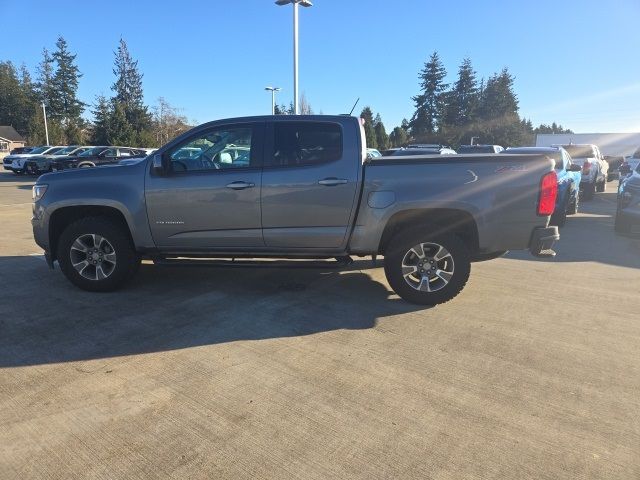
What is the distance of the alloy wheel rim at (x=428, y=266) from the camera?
4.85 m

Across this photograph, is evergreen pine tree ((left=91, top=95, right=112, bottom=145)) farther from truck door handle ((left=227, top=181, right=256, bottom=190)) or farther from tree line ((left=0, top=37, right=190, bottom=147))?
truck door handle ((left=227, top=181, right=256, bottom=190))

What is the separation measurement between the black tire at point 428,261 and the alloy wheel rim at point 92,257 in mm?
3127

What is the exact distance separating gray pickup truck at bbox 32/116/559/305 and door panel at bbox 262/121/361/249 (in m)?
0.01

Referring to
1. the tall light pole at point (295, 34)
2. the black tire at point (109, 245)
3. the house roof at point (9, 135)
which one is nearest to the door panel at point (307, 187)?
the black tire at point (109, 245)

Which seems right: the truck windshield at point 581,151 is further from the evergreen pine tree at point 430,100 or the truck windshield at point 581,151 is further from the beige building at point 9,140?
A: the beige building at point 9,140

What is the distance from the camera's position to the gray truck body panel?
4.67 metres

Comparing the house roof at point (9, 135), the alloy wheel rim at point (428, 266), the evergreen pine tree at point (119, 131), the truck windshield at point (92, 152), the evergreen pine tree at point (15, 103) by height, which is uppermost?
the evergreen pine tree at point (15, 103)

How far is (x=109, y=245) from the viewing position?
5.21 m

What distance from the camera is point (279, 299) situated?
5.08 m

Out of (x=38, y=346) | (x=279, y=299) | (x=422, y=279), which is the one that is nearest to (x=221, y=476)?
(x=38, y=346)

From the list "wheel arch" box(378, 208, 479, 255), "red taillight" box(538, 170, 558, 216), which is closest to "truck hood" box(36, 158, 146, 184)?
"wheel arch" box(378, 208, 479, 255)

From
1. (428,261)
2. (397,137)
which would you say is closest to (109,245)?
(428,261)

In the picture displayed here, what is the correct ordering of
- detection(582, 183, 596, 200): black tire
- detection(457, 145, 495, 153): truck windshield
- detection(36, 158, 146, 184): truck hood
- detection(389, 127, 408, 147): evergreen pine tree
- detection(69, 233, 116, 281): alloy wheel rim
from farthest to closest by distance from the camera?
detection(389, 127, 408, 147): evergreen pine tree
detection(457, 145, 495, 153): truck windshield
detection(582, 183, 596, 200): black tire
detection(69, 233, 116, 281): alloy wheel rim
detection(36, 158, 146, 184): truck hood

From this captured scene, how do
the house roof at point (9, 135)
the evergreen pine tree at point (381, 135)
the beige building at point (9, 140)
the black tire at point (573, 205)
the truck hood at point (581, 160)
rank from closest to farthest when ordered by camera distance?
1. the black tire at point (573, 205)
2. the truck hood at point (581, 160)
3. the evergreen pine tree at point (381, 135)
4. the beige building at point (9, 140)
5. the house roof at point (9, 135)
